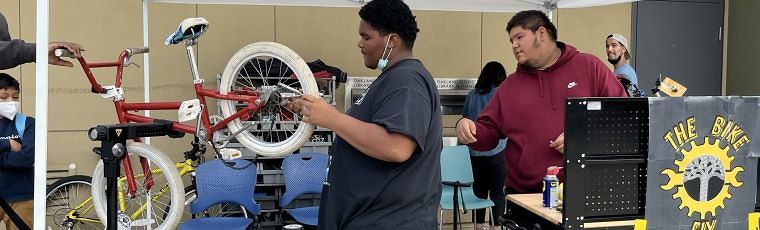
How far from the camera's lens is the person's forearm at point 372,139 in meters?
1.76

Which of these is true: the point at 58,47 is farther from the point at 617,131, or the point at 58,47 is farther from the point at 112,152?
the point at 617,131

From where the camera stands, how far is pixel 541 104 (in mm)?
2701

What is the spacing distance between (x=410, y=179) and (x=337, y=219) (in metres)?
0.28

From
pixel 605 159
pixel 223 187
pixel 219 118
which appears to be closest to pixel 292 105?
pixel 605 159

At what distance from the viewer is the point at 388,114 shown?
180 centimetres

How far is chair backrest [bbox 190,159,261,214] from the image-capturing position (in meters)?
4.34

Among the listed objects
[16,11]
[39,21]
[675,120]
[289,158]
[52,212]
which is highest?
[16,11]

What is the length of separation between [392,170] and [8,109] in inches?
131

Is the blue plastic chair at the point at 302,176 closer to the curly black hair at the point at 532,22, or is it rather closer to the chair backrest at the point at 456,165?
the chair backrest at the point at 456,165

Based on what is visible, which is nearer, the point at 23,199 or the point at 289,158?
the point at 23,199

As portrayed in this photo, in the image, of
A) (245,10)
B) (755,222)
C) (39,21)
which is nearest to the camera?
(755,222)

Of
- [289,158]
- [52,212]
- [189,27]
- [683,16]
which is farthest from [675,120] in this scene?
[683,16]

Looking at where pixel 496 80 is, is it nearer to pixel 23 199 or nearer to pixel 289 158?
pixel 289 158

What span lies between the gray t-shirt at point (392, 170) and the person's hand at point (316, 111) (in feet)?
0.44
